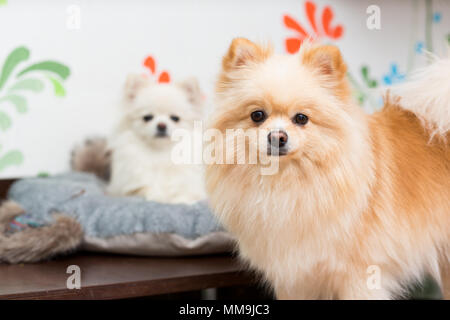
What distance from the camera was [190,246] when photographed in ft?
5.24

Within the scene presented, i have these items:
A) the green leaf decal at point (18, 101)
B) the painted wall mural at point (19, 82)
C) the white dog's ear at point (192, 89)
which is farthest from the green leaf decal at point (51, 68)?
the white dog's ear at point (192, 89)

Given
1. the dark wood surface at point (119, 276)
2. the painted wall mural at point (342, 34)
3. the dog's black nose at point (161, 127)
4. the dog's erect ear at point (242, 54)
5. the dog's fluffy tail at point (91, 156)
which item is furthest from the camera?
the painted wall mural at point (342, 34)

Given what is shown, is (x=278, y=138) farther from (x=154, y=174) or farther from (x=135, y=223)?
(x=154, y=174)

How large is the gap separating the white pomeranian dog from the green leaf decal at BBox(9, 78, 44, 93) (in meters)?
0.47

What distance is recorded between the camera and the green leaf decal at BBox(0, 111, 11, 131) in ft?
6.94

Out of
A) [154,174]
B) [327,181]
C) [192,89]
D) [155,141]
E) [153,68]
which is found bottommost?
[327,181]

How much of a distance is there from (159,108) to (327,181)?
97cm

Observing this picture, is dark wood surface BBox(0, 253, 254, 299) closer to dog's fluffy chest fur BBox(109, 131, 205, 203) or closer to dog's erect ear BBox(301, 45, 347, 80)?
dog's fluffy chest fur BBox(109, 131, 205, 203)

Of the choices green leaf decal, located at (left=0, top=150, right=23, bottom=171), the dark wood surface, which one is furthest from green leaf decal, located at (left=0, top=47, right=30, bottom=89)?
the dark wood surface

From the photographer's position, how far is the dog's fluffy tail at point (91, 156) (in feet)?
7.40

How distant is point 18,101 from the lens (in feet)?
7.00

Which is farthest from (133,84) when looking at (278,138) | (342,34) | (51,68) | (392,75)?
(392,75)

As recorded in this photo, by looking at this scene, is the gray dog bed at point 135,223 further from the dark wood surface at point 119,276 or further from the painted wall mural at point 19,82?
the painted wall mural at point 19,82

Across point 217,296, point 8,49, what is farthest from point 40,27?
point 217,296
